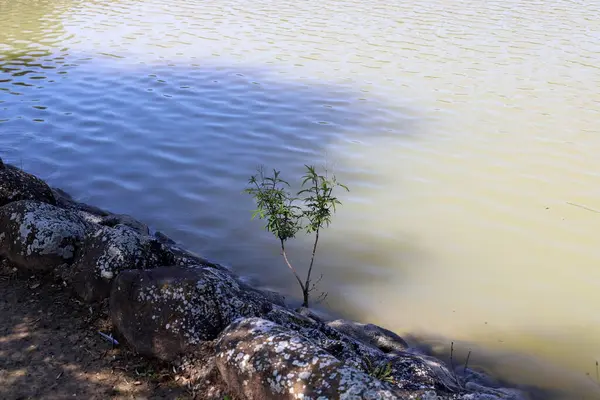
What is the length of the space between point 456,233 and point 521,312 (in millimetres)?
1712

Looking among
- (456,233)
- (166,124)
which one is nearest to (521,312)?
(456,233)

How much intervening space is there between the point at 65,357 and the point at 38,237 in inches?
57.0

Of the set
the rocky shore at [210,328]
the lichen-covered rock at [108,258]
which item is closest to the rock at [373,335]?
the rocky shore at [210,328]

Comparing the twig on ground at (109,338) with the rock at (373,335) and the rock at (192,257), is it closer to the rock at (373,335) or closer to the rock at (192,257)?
the rock at (192,257)

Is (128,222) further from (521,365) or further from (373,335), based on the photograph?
(521,365)

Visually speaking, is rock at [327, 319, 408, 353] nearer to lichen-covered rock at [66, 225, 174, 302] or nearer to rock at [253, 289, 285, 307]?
rock at [253, 289, 285, 307]

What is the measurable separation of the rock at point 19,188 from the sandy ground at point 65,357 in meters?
1.30

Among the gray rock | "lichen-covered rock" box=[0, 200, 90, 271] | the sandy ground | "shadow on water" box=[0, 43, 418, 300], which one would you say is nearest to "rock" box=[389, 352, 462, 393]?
the sandy ground

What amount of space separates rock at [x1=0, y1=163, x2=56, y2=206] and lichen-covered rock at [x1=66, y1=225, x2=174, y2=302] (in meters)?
1.50

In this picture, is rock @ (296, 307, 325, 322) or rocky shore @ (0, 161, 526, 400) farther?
rock @ (296, 307, 325, 322)

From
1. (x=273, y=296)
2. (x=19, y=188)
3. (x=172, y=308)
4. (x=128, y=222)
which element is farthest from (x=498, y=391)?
(x=19, y=188)

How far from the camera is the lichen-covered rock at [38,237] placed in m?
5.34

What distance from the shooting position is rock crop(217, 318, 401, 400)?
3330 mm

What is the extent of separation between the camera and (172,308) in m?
4.21
